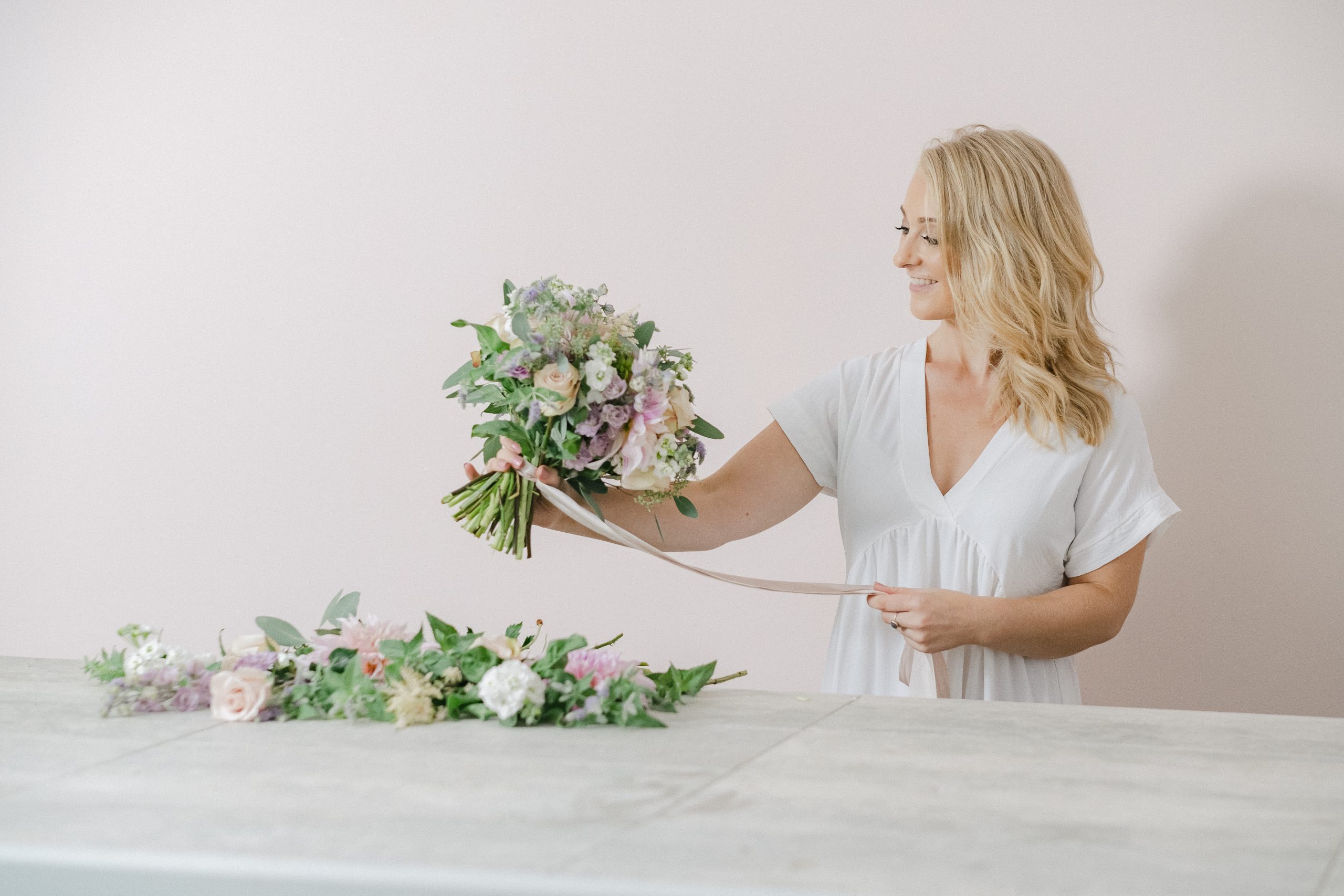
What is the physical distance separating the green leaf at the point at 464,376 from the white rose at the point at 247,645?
1.50 ft

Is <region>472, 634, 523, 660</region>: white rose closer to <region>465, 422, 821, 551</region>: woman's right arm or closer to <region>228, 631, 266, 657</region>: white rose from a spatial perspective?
<region>228, 631, 266, 657</region>: white rose

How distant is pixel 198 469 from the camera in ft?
9.80

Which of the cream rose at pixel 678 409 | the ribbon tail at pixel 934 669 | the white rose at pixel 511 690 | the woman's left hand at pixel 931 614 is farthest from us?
the ribbon tail at pixel 934 669

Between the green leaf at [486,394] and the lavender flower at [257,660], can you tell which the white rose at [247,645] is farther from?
the green leaf at [486,394]

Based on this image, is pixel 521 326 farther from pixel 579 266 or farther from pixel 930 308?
pixel 579 266

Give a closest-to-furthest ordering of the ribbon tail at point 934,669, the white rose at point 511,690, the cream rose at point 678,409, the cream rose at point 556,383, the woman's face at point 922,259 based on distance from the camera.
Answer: the white rose at point 511,690
the cream rose at point 556,383
the cream rose at point 678,409
the ribbon tail at point 934,669
the woman's face at point 922,259

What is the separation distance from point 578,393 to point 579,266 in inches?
47.2

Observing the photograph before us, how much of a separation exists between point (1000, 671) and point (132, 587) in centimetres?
225

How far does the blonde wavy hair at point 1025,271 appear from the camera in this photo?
6.98ft

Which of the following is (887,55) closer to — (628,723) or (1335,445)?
(1335,445)

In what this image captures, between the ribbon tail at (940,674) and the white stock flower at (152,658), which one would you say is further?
the ribbon tail at (940,674)

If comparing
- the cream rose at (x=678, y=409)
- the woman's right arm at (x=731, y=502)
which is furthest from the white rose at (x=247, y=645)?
the cream rose at (x=678, y=409)

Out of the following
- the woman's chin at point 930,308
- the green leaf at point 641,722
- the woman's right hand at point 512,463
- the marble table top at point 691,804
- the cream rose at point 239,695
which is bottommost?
the marble table top at point 691,804

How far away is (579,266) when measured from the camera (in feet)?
9.06
